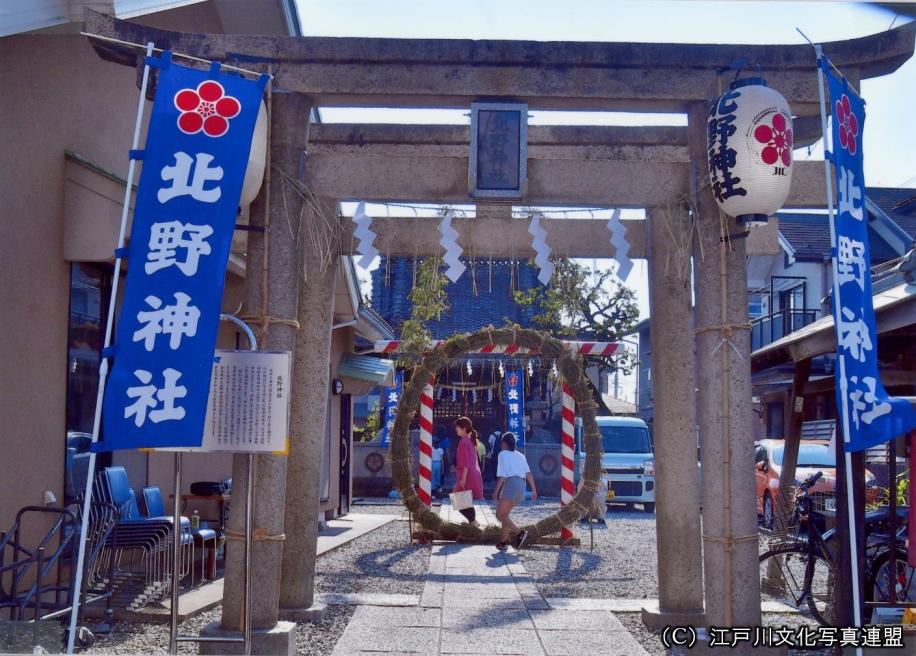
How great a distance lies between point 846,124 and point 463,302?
23371 mm

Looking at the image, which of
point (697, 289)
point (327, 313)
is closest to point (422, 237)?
point (327, 313)

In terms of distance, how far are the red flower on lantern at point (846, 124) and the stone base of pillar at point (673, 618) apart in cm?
382

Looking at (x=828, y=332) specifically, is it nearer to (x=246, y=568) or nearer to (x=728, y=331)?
(x=728, y=331)

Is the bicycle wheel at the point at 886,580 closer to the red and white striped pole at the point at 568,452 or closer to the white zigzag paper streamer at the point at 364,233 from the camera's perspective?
the white zigzag paper streamer at the point at 364,233

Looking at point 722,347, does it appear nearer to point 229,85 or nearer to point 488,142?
point 488,142

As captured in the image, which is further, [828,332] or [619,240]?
[828,332]

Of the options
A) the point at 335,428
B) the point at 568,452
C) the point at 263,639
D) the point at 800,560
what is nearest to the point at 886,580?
the point at 800,560

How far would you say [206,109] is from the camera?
539cm

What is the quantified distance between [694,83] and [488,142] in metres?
1.52

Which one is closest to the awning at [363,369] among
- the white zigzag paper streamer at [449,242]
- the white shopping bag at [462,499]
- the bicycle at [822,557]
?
the white shopping bag at [462,499]

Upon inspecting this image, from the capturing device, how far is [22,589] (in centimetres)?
731

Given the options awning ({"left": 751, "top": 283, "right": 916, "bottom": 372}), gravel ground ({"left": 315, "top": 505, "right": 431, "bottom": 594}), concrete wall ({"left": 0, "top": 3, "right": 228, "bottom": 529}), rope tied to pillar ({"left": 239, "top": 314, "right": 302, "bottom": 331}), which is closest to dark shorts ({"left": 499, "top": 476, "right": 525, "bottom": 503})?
gravel ground ({"left": 315, "top": 505, "right": 431, "bottom": 594})

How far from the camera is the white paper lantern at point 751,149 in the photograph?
596 cm

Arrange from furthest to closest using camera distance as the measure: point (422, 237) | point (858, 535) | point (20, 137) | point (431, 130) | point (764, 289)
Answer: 1. point (764, 289)
2. point (431, 130)
3. point (422, 237)
4. point (20, 137)
5. point (858, 535)
